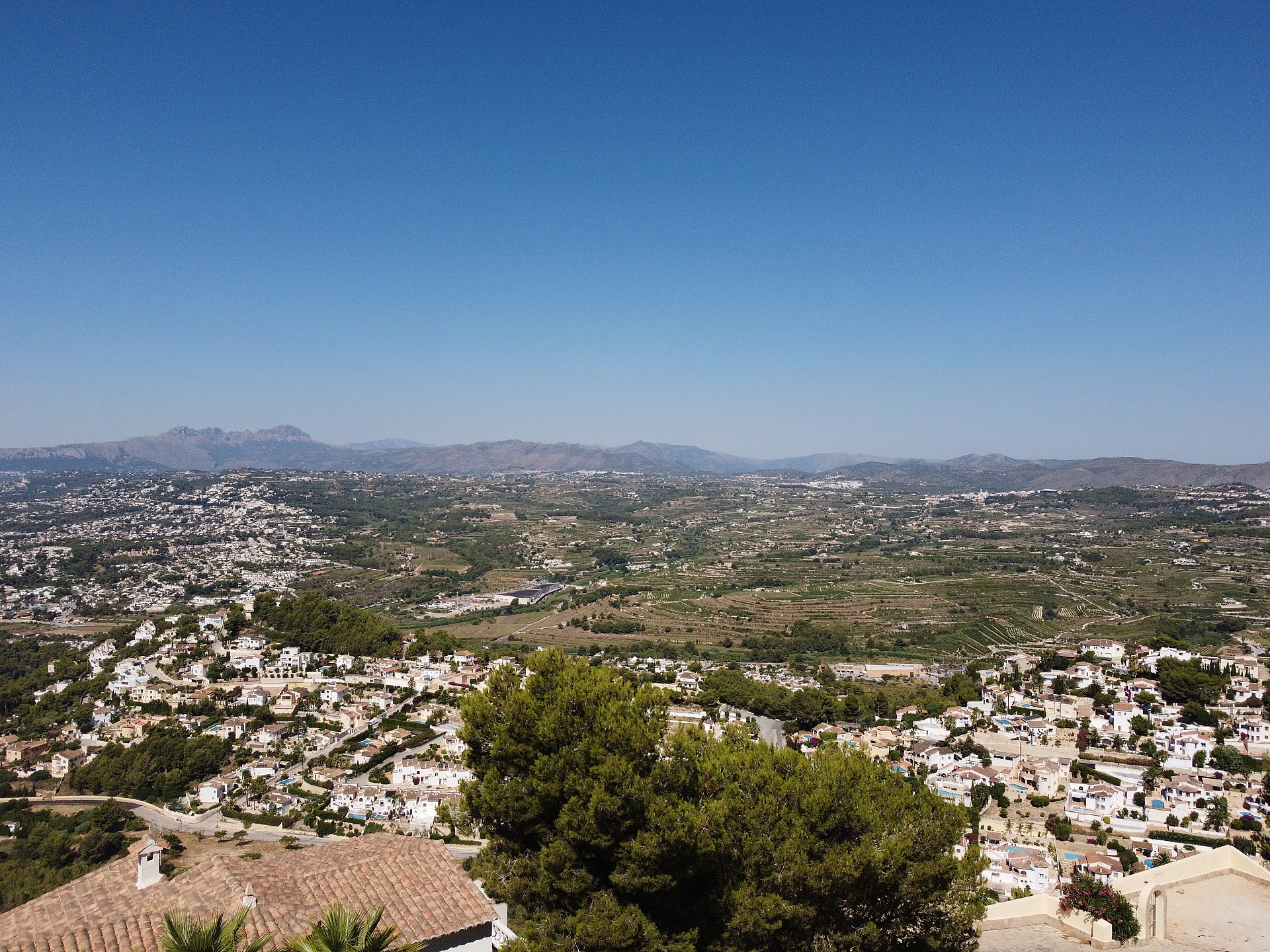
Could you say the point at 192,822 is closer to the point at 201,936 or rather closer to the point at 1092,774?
the point at 201,936

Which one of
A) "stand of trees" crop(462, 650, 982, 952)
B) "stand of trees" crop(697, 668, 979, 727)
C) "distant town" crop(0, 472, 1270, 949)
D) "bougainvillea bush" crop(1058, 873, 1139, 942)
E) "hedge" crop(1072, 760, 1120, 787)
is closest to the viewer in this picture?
"stand of trees" crop(462, 650, 982, 952)

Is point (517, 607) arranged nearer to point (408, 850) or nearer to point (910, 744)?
point (910, 744)

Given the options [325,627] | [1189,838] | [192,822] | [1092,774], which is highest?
[1189,838]

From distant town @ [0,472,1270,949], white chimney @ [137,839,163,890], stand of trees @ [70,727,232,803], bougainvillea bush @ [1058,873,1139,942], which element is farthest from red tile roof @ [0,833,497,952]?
stand of trees @ [70,727,232,803]

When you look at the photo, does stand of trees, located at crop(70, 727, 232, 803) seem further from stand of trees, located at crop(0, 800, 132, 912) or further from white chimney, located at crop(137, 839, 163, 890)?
white chimney, located at crop(137, 839, 163, 890)

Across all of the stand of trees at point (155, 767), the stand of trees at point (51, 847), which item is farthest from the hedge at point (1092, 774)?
the stand of trees at point (155, 767)

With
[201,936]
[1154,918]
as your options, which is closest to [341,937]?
[201,936]

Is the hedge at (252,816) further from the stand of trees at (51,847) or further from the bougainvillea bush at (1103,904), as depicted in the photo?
the bougainvillea bush at (1103,904)
